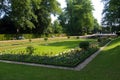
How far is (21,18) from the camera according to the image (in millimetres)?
47156

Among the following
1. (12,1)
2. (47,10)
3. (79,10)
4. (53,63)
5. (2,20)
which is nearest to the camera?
(53,63)

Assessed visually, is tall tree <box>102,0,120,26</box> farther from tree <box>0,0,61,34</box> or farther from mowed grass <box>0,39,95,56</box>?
tree <box>0,0,61,34</box>

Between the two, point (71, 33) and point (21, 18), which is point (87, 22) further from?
point (21, 18)

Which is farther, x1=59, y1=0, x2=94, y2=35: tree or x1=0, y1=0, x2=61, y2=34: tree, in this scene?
x1=59, y1=0, x2=94, y2=35: tree

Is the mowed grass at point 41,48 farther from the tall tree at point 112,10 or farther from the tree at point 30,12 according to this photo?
the tree at point 30,12

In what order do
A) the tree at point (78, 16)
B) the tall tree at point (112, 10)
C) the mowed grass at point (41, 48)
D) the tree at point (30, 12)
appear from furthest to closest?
the tree at point (78, 16) → the tree at point (30, 12) → the tall tree at point (112, 10) → the mowed grass at point (41, 48)

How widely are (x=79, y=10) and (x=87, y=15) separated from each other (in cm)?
350

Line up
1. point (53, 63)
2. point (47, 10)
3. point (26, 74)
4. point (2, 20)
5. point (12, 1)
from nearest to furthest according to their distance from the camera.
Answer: point (26, 74), point (53, 63), point (12, 1), point (2, 20), point (47, 10)

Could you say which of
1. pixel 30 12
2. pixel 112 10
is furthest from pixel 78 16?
pixel 112 10

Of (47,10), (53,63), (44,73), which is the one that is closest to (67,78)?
(44,73)

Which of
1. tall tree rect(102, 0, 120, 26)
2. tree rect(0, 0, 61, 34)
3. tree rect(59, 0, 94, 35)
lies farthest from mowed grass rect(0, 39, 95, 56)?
tree rect(59, 0, 94, 35)

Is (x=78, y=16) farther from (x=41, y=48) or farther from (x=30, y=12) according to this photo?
(x=41, y=48)

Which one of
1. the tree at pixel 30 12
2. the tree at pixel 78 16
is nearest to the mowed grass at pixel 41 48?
the tree at pixel 30 12

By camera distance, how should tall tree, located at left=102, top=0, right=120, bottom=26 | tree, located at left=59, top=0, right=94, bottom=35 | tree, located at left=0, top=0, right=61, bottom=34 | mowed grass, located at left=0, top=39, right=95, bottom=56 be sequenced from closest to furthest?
mowed grass, located at left=0, top=39, right=95, bottom=56
tall tree, located at left=102, top=0, right=120, bottom=26
tree, located at left=0, top=0, right=61, bottom=34
tree, located at left=59, top=0, right=94, bottom=35
